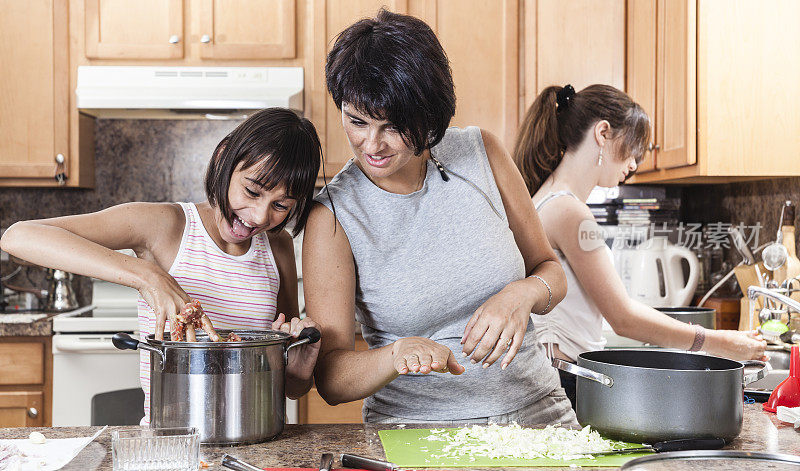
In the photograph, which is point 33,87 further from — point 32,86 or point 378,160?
point 378,160

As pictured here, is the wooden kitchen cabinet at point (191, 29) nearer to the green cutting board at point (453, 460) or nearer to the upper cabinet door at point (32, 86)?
the upper cabinet door at point (32, 86)

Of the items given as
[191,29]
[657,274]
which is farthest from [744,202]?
[191,29]

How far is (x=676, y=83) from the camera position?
2.54m

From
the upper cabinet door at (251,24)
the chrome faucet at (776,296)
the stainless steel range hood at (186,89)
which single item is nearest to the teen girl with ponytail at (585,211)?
the chrome faucet at (776,296)

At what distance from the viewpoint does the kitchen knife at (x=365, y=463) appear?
0.91m

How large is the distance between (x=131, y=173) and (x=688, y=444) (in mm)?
2870

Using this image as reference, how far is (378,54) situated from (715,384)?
0.65m

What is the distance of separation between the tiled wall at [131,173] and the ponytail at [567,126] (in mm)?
1718

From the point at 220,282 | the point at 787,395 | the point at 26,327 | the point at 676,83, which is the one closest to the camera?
the point at 787,395

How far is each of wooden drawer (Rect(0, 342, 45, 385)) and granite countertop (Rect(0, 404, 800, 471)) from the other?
5.74 feet

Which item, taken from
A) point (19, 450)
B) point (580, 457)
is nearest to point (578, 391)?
point (580, 457)

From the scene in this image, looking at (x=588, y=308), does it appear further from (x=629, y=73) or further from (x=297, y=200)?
(x=629, y=73)

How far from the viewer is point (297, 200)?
4.32 feet

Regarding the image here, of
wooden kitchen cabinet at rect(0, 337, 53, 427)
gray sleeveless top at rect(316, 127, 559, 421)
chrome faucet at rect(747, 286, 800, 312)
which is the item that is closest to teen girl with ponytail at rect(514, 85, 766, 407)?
chrome faucet at rect(747, 286, 800, 312)
